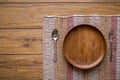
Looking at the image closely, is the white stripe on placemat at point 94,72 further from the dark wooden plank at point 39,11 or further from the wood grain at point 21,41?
the wood grain at point 21,41

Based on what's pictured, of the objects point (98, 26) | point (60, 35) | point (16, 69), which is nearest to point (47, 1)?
point (60, 35)

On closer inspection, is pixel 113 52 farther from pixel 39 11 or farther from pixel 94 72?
pixel 39 11

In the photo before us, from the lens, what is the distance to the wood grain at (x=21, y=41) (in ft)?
4.30

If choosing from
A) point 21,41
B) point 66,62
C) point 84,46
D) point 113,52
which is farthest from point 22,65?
point 113,52

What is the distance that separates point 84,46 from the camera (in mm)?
1282

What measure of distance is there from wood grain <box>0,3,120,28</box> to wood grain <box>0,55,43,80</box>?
18 centimetres

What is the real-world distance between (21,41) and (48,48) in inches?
6.3

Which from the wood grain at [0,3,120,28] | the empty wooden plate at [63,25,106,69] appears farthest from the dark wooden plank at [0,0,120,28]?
the empty wooden plate at [63,25,106,69]

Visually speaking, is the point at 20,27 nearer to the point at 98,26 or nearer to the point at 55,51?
the point at 55,51

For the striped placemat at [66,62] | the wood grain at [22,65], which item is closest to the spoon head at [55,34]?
the striped placemat at [66,62]

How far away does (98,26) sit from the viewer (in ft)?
4.22

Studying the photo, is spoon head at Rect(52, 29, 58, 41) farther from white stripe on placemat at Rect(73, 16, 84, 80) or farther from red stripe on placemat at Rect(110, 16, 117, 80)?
red stripe on placemat at Rect(110, 16, 117, 80)

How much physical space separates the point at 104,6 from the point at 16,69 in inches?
24.2

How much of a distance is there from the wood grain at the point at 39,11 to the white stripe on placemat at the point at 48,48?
0.04 metres
